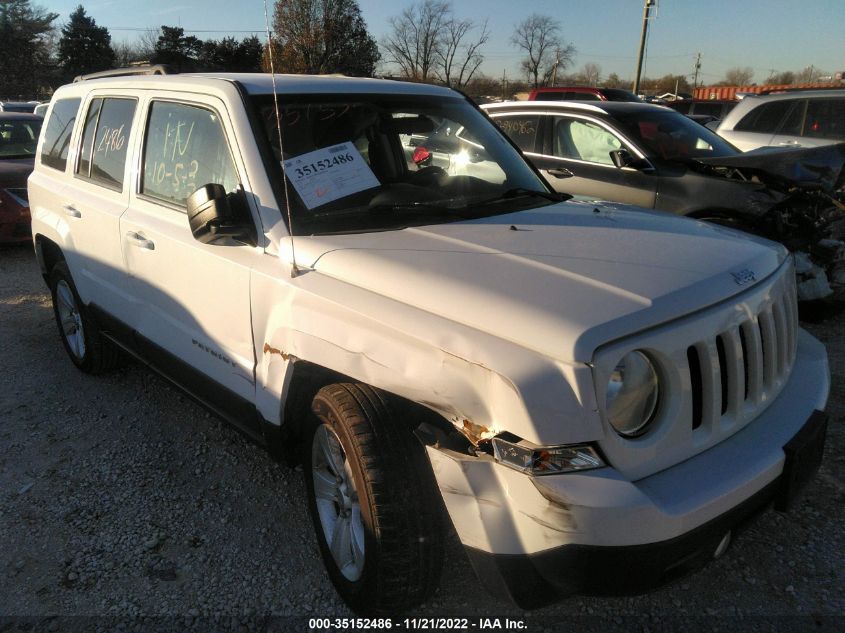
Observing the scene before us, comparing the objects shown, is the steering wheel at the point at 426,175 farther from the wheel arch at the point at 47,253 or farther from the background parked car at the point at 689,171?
the wheel arch at the point at 47,253

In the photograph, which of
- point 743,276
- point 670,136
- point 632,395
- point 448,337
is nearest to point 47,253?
point 448,337

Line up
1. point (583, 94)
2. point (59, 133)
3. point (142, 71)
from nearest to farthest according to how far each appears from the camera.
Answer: point (142, 71) → point (59, 133) → point (583, 94)

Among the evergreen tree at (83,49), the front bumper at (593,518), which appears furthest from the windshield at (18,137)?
the evergreen tree at (83,49)

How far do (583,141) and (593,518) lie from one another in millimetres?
5674

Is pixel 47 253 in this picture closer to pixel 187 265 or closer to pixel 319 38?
pixel 187 265

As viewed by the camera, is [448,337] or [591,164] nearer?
[448,337]

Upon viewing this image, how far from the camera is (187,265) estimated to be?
2.90 metres

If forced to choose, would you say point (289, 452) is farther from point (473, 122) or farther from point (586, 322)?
point (473, 122)

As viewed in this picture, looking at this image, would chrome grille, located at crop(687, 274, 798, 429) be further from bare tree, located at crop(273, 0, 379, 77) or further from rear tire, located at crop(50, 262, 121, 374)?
bare tree, located at crop(273, 0, 379, 77)

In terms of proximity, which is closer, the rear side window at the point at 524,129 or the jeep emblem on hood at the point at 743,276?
the jeep emblem on hood at the point at 743,276

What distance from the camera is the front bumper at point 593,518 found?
1675 mm

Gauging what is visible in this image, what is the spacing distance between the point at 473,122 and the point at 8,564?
9.96 feet

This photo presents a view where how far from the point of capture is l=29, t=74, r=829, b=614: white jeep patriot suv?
5.68 ft

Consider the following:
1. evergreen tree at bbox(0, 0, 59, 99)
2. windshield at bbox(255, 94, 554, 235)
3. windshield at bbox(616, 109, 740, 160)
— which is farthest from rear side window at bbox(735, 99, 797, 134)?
evergreen tree at bbox(0, 0, 59, 99)
